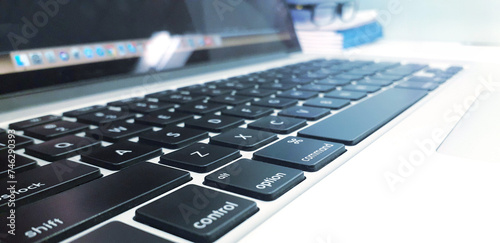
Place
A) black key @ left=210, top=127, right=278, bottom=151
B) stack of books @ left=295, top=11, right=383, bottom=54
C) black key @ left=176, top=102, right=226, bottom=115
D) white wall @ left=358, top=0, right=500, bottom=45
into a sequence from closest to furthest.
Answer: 1. black key @ left=210, top=127, right=278, bottom=151
2. black key @ left=176, top=102, right=226, bottom=115
3. stack of books @ left=295, top=11, right=383, bottom=54
4. white wall @ left=358, top=0, right=500, bottom=45

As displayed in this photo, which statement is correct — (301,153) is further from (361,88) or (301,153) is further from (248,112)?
(361,88)

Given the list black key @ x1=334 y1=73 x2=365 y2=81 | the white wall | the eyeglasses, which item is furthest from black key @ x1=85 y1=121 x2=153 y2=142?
the white wall

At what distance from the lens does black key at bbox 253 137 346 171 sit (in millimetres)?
232

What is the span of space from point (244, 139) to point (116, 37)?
0.30 meters

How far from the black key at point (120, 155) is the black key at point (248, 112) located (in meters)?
0.11

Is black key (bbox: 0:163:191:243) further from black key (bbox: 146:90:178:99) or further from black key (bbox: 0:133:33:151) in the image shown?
black key (bbox: 146:90:178:99)

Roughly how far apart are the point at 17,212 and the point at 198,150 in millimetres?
106

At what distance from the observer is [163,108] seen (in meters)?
0.39

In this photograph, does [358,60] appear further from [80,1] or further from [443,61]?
[80,1]

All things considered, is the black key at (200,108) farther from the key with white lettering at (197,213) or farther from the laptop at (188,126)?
the key with white lettering at (197,213)

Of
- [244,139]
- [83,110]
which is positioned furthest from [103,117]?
[244,139]

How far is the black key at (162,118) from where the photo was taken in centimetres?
33

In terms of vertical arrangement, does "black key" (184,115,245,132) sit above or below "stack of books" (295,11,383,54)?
below

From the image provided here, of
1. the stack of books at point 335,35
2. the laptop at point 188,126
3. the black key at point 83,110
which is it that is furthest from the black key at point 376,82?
the stack of books at point 335,35
